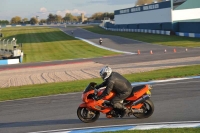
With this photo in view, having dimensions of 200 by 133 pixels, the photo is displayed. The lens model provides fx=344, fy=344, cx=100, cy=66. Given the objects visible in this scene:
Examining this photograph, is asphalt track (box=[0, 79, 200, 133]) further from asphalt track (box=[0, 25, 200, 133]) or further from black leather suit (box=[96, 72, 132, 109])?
black leather suit (box=[96, 72, 132, 109])

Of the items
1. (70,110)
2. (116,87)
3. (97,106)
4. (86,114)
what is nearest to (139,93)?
(116,87)

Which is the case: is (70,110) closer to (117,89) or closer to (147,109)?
(117,89)

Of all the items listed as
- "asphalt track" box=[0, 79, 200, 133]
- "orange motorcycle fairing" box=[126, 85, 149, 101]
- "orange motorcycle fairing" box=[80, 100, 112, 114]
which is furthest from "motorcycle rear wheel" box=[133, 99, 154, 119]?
"orange motorcycle fairing" box=[80, 100, 112, 114]

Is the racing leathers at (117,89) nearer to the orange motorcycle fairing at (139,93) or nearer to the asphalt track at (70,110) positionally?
the orange motorcycle fairing at (139,93)

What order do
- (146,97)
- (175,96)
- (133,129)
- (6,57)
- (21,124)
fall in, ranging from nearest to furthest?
(133,129) → (146,97) → (21,124) → (175,96) → (6,57)

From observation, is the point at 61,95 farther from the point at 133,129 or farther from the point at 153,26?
the point at 153,26

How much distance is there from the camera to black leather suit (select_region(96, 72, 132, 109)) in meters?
9.62

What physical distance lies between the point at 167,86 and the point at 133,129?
717 cm

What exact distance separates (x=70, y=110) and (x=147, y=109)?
10.5 feet

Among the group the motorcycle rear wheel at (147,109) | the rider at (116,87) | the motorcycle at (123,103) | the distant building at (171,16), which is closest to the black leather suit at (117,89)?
the rider at (116,87)

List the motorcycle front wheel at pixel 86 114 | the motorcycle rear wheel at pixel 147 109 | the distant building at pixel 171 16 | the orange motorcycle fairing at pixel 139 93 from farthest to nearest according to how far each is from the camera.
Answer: the distant building at pixel 171 16
the motorcycle front wheel at pixel 86 114
the motorcycle rear wheel at pixel 147 109
the orange motorcycle fairing at pixel 139 93

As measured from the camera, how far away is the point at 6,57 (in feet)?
145

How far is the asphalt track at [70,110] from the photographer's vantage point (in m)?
10.0

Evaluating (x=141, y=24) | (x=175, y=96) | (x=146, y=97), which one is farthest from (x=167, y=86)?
(x=141, y=24)
